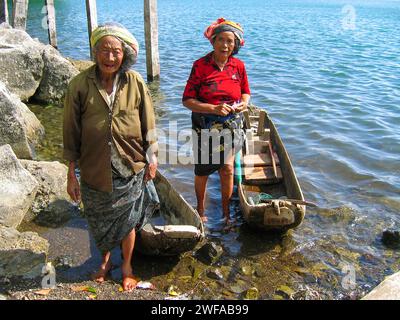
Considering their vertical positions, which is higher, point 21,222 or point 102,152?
point 102,152

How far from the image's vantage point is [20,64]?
942 cm

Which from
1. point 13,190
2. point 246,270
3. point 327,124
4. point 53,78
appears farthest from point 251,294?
point 53,78

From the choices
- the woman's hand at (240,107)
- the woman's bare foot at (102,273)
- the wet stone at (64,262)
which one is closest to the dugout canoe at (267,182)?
the woman's hand at (240,107)

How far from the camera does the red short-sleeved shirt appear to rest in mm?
4918

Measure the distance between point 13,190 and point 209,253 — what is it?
93.4 inches

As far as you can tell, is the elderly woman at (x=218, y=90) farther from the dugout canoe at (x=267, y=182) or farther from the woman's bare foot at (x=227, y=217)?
the woman's bare foot at (x=227, y=217)

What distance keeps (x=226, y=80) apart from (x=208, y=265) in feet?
6.90

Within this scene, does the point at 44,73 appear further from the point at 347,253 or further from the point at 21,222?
the point at 347,253

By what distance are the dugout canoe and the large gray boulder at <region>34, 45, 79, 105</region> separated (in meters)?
4.70

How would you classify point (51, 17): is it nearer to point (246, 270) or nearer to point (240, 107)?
point (240, 107)

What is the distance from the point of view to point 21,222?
538 centimetres

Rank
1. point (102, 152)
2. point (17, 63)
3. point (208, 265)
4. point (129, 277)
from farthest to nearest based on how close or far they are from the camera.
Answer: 1. point (17, 63)
2. point (208, 265)
3. point (129, 277)
4. point (102, 152)

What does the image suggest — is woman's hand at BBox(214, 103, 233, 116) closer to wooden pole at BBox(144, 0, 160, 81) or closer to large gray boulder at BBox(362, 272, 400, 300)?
large gray boulder at BBox(362, 272, 400, 300)
